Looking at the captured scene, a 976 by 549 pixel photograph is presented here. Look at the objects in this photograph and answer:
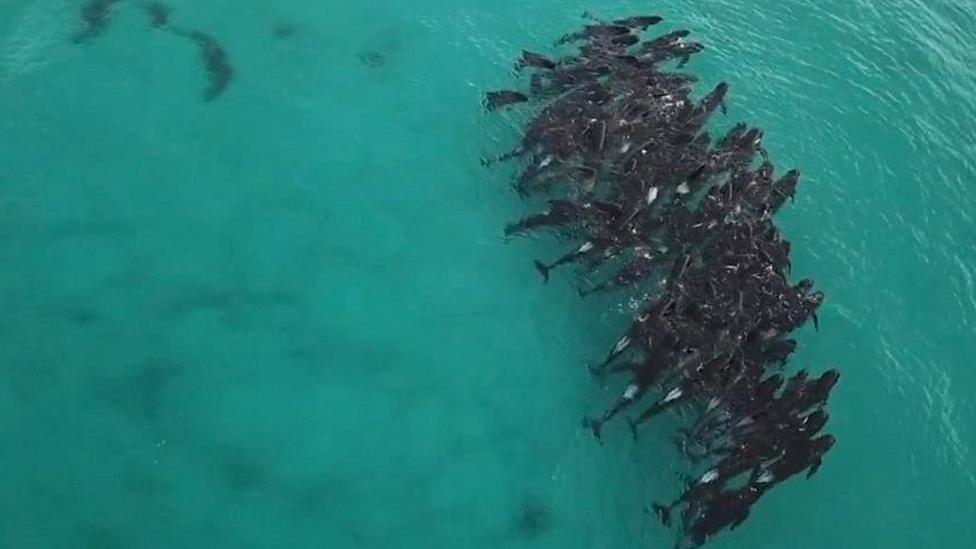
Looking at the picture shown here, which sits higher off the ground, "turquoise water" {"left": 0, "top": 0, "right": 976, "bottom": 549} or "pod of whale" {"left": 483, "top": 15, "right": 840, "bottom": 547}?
"pod of whale" {"left": 483, "top": 15, "right": 840, "bottom": 547}

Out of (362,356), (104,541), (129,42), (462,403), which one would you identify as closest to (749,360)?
(462,403)

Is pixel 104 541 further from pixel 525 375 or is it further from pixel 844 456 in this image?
pixel 844 456

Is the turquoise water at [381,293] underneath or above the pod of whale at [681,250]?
underneath

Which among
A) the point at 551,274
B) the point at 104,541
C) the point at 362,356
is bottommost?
the point at 104,541

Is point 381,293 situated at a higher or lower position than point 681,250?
lower
